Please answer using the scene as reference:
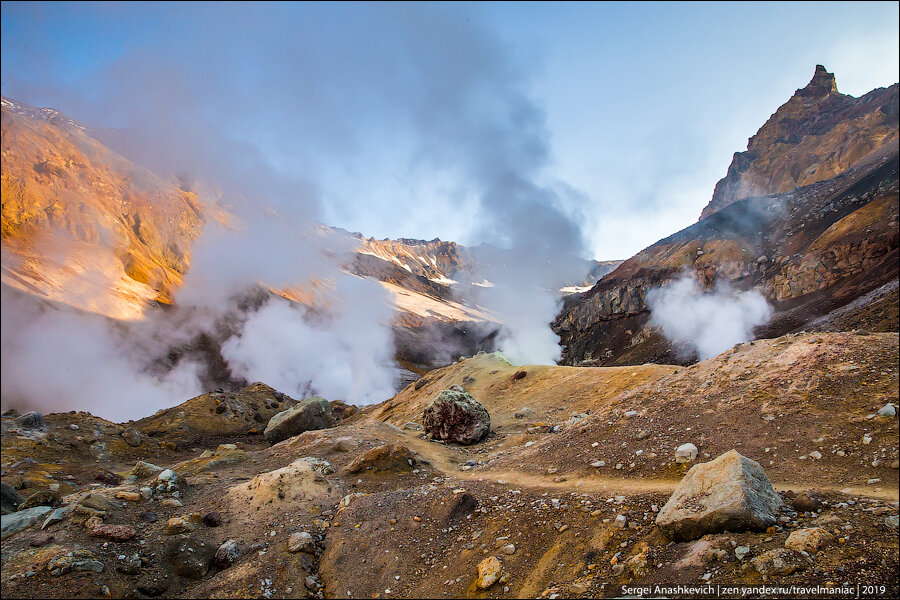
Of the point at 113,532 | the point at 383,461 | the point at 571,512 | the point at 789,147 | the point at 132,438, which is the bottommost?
the point at 571,512

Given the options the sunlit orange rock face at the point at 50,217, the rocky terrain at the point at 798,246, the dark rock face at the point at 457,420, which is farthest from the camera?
the dark rock face at the point at 457,420

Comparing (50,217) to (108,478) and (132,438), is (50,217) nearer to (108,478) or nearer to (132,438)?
(108,478)

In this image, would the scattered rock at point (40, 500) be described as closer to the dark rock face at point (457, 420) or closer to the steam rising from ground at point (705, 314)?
the dark rock face at point (457, 420)

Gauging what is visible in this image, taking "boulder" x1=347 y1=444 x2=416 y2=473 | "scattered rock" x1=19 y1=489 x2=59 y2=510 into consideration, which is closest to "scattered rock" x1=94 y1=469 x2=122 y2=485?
"scattered rock" x1=19 y1=489 x2=59 y2=510

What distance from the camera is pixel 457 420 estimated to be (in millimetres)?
17562

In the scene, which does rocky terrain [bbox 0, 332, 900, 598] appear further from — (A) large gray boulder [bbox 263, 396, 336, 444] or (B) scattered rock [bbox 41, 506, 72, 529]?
(A) large gray boulder [bbox 263, 396, 336, 444]

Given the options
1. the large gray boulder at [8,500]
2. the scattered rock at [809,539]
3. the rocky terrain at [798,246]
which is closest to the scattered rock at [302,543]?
the scattered rock at [809,539]

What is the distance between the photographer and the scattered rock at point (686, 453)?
7.93m

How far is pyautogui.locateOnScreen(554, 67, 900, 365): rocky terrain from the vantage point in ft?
25.8

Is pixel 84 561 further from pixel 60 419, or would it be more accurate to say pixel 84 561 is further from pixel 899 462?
pixel 60 419

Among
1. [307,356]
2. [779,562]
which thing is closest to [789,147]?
[307,356]

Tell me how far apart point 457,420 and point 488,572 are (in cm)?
1193

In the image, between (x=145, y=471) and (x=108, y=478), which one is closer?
(x=145, y=471)

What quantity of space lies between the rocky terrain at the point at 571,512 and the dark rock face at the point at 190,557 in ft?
0.11
